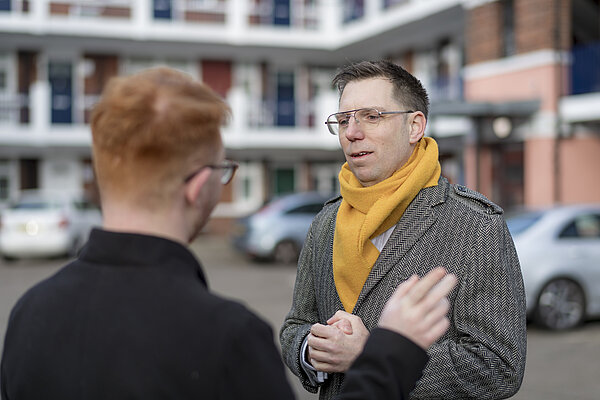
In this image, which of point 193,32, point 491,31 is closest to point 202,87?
point 491,31

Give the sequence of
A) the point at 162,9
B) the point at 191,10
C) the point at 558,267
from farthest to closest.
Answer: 1. the point at 191,10
2. the point at 162,9
3. the point at 558,267

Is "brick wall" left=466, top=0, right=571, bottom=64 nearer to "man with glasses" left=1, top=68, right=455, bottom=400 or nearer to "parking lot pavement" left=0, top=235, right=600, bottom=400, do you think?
"parking lot pavement" left=0, top=235, right=600, bottom=400

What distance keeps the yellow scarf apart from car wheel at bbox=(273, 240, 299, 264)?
1324cm

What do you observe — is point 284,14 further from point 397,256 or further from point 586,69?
point 397,256

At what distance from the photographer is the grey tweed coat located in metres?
1.96

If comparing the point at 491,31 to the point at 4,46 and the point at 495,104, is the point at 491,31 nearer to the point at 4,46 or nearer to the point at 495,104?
the point at 495,104

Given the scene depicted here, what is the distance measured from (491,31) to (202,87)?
16.0 m

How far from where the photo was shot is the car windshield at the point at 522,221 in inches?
328

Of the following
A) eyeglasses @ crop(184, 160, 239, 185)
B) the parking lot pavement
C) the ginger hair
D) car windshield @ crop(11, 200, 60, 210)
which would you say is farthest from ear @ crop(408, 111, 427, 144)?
car windshield @ crop(11, 200, 60, 210)

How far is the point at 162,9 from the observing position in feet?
74.2

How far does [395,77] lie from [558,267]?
6.63m

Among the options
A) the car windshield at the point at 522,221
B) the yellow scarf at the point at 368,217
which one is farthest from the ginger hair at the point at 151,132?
the car windshield at the point at 522,221

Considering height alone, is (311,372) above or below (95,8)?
below

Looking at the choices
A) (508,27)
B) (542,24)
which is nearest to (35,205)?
(508,27)
